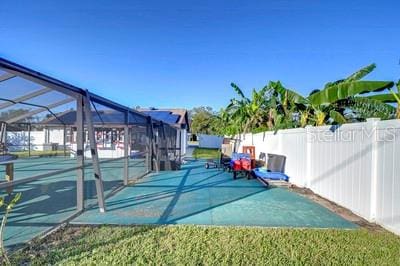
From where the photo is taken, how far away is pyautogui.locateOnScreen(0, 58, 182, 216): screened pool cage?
5.64 m

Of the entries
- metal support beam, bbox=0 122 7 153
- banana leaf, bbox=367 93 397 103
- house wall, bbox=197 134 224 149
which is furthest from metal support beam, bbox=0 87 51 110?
house wall, bbox=197 134 224 149

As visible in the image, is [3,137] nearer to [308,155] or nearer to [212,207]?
[212,207]

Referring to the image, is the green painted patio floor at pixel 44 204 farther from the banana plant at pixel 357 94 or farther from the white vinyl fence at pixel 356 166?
the banana plant at pixel 357 94

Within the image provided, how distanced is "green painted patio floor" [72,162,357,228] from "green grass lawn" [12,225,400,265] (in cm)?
56

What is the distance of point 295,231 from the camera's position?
17.0 feet

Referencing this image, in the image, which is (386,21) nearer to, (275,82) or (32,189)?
(275,82)

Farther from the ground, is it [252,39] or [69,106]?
[252,39]

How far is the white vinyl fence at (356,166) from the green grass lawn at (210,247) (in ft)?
2.37

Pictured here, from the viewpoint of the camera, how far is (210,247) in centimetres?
439

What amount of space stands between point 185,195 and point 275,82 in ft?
23.2

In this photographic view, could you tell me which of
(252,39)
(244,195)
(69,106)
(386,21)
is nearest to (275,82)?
(252,39)

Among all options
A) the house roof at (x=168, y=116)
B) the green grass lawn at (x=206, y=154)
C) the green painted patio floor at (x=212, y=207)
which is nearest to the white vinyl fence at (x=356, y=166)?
the green painted patio floor at (x=212, y=207)

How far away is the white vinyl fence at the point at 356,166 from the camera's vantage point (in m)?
5.34

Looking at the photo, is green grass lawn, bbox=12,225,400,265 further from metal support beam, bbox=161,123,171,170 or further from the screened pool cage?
metal support beam, bbox=161,123,171,170
